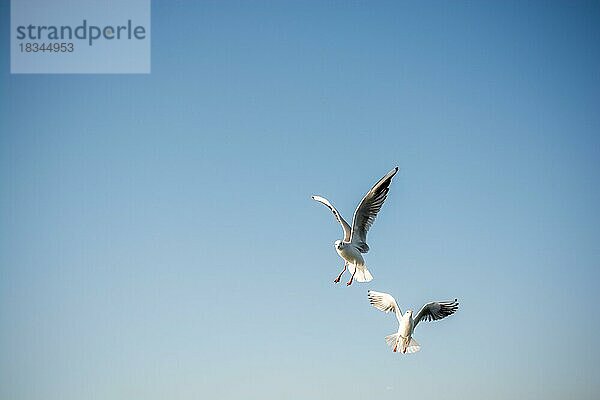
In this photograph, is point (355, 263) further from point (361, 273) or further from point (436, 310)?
point (436, 310)

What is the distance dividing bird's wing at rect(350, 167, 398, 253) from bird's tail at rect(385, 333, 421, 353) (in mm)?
2291

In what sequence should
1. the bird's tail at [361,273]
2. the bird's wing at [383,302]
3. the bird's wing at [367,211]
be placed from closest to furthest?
the bird's wing at [367,211], the bird's tail at [361,273], the bird's wing at [383,302]

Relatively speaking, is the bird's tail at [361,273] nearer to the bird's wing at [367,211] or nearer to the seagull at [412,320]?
the bird's wing at [367,211]

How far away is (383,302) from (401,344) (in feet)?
4.71

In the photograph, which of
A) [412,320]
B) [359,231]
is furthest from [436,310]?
[359,231]

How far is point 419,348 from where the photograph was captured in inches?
660

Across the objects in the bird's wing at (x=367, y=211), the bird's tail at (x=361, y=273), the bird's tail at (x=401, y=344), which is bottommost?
the bird's tail at (x=401, y=344)

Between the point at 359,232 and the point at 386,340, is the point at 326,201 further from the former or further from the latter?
the point at 386,340

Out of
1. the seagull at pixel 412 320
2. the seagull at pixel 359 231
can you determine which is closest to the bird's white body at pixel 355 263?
the seagull at pixel 359 231

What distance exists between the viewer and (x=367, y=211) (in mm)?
15297

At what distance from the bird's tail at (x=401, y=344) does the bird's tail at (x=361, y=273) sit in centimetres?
202

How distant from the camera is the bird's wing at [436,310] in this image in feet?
55.9

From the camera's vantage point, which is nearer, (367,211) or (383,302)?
(367,211)

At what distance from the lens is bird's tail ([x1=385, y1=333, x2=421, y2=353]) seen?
659 inches
